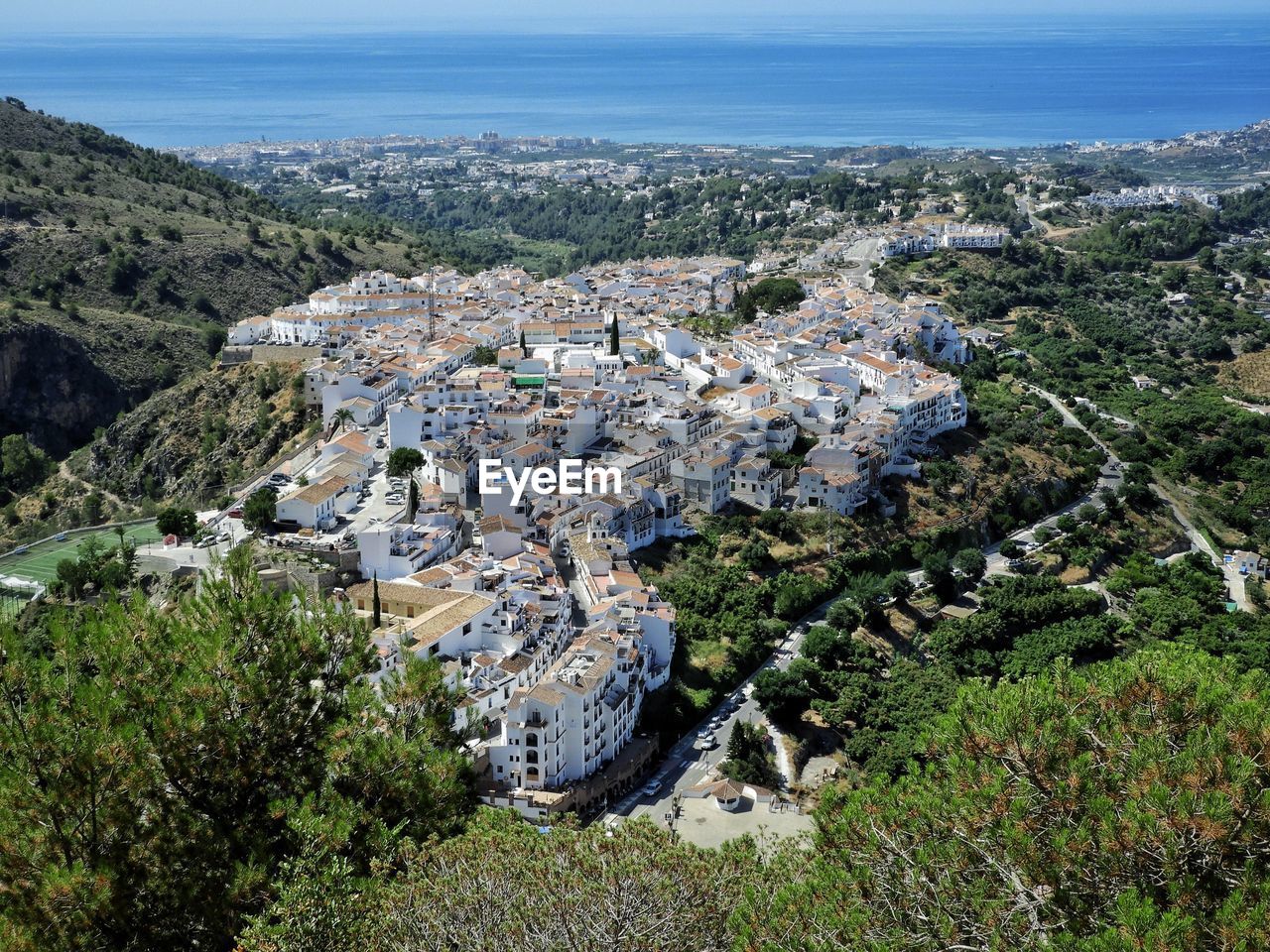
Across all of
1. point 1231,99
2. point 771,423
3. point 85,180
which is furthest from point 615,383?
point 1231,99

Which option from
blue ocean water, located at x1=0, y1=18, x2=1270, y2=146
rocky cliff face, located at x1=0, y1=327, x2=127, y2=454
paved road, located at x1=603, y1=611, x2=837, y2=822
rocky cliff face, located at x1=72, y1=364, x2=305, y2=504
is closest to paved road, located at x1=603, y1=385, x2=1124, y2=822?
paved road, located at x1=603, y1=611, x2=837, y2=822

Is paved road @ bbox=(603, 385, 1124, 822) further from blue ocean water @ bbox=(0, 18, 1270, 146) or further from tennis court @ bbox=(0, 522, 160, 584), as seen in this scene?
blue ocean water @ bbox=(0, 18, 1270, 146)

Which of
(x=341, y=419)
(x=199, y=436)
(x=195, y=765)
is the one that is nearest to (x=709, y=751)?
(x=195, y=765)

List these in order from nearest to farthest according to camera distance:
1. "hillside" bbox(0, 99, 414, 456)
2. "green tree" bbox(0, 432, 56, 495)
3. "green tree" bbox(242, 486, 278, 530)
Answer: "green tree" bbox(242, 486, 278, 530), "green tree" bbox(0, 432, 56, 495), "hillside" bbox(0, 99, 414, 456)

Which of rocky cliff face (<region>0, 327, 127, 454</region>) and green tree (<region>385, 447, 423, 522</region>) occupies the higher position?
green tree (<region>385, 447, 423, 522</region>)

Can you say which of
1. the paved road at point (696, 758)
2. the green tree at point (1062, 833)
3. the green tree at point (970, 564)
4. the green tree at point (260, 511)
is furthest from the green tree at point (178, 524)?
the green tree at point (1062, 833)

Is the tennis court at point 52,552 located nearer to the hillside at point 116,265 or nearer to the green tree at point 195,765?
the hillside at point 116,265

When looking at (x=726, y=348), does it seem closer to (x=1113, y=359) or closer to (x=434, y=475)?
(x=434, y=475)

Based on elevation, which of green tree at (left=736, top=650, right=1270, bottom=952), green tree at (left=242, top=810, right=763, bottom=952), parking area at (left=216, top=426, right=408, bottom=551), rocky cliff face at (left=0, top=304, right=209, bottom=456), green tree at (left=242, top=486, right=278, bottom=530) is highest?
green tree at (left=736, top=650, right=1270, bottom=952)
